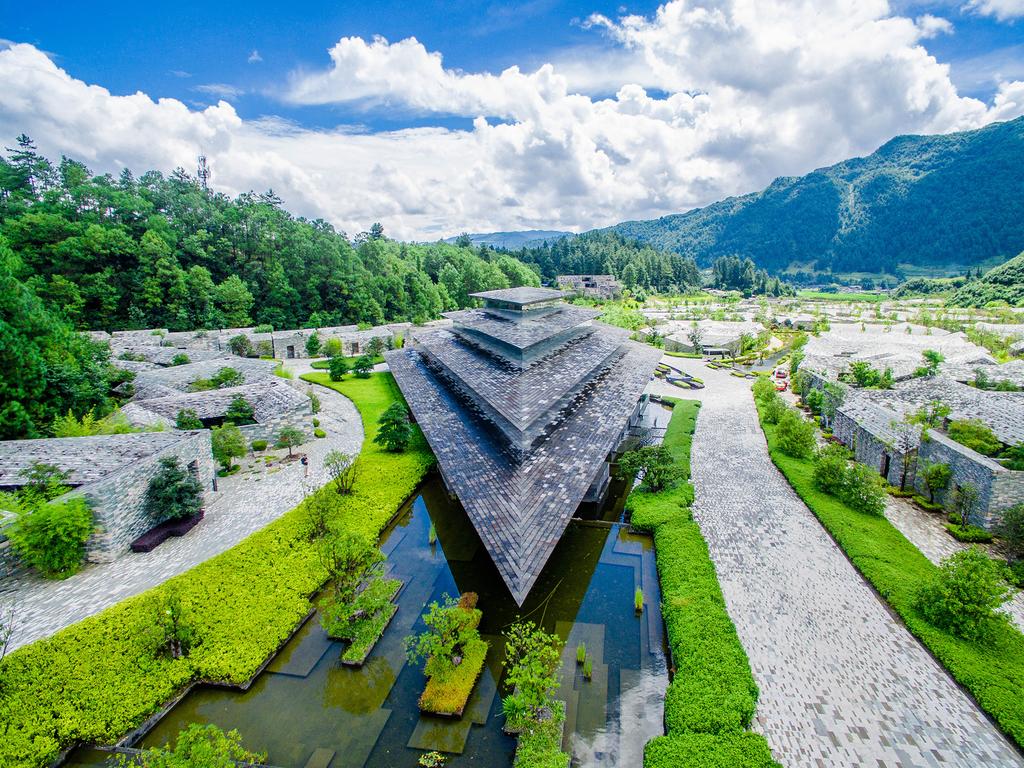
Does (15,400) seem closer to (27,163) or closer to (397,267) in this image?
(27,163)

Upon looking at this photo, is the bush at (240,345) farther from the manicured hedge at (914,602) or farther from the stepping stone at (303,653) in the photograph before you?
the manicured hedge at (914,602)

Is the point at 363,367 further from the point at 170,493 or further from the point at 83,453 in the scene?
the point at 170,493

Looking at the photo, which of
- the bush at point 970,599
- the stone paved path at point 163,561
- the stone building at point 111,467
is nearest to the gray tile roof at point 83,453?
the stone building at point 111,467

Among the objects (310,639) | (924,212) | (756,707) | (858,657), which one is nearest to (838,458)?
(858,657)

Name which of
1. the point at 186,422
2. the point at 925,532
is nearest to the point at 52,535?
the point at 186,422

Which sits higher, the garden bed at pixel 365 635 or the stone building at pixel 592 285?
the stone building at pixel 592 285

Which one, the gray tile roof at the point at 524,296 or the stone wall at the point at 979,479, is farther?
the gray tile roof at the point at 524,296
